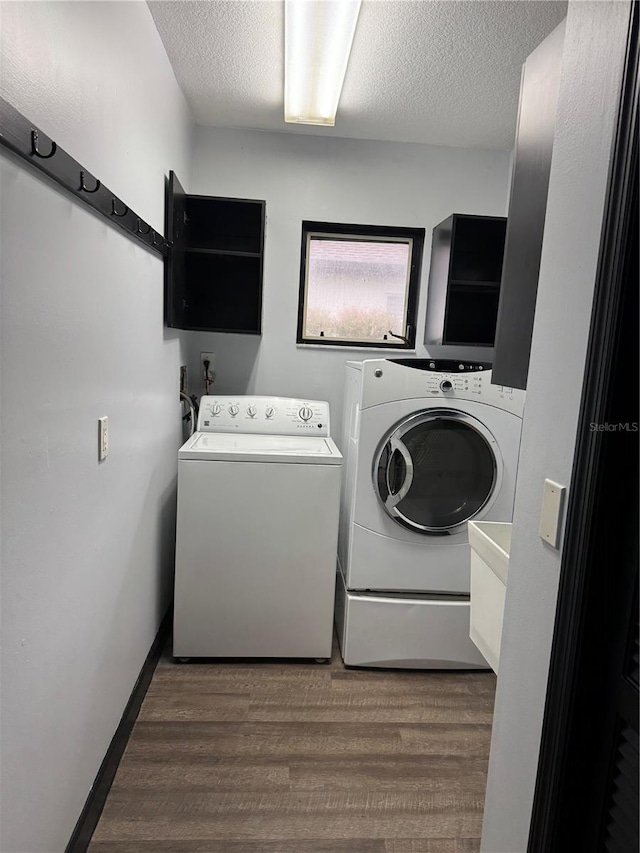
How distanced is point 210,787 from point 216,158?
2.81 meters

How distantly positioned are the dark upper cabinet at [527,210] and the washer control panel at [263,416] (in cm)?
147

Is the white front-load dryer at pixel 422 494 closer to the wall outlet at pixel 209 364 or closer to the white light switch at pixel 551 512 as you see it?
the wall outlet at pixel 209 364

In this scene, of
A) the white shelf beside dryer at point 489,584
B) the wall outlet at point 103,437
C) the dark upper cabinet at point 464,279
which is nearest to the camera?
the white shelf beside dryer at point 489,584

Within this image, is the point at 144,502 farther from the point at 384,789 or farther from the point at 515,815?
the point at 515,815

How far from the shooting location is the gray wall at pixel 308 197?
2912mm

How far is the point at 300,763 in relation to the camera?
6.02 feet

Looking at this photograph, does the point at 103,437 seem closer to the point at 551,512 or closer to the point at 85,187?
the point at 85,187

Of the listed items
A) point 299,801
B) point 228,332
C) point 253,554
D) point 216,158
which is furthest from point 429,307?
point 299,801

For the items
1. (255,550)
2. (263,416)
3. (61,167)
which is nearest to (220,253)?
(263,416)

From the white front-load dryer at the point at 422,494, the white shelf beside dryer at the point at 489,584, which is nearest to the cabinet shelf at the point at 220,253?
the white front-load dryer at the point at 422,494

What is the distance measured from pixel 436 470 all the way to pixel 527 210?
4.35 ft

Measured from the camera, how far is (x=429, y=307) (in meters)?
3.04

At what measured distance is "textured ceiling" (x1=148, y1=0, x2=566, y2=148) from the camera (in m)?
1.81

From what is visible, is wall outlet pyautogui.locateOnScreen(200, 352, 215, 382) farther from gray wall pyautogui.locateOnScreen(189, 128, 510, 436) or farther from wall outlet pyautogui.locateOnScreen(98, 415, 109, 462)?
wall outlet pyautogui.locateOnScreen(98, 415, 109, 462)
